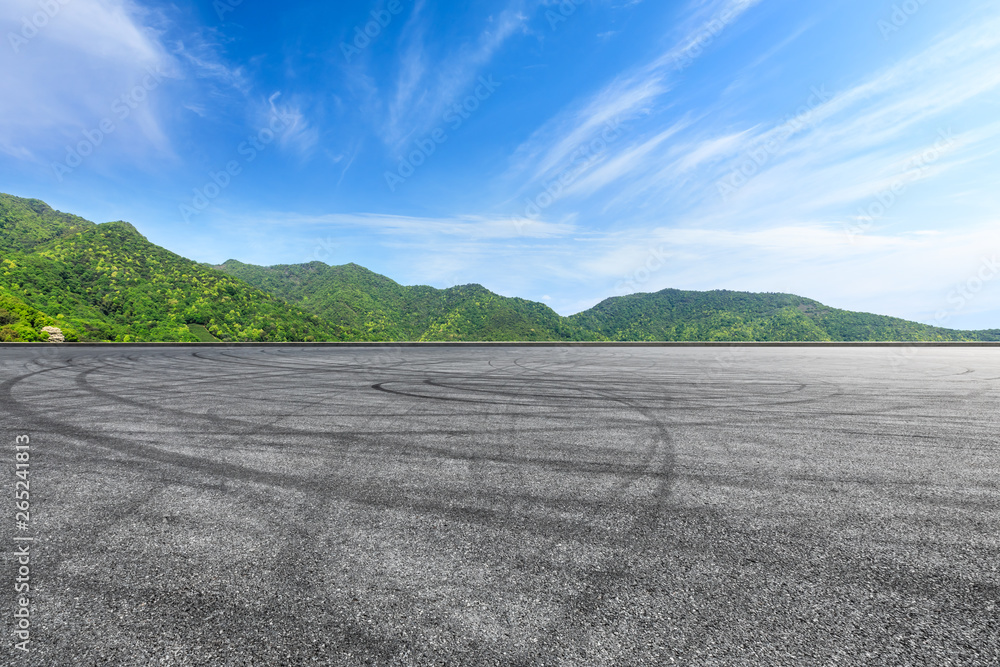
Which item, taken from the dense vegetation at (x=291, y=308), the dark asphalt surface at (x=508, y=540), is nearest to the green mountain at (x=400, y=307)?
the dense vegetation at (x=291, y=308)

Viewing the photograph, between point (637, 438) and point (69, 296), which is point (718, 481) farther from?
point (69, 296)

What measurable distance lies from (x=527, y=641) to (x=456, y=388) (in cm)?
839

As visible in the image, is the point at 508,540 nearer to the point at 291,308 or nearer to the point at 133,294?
the point at 291,308

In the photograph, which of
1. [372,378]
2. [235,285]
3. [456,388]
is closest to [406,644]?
[456,388]

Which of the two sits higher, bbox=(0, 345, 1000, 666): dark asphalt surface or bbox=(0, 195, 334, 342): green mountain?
bbox=(0, 195, 334, 342): green mountain

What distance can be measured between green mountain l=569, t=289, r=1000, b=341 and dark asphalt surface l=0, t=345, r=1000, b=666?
69.5 m

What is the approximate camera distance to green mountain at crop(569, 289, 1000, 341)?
70.0m

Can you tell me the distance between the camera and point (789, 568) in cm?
265

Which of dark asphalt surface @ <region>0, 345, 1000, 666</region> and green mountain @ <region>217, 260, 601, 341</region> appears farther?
green mountain @ <region>217, 260, 601, 341</region>

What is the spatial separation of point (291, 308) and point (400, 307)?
3461 centimetres

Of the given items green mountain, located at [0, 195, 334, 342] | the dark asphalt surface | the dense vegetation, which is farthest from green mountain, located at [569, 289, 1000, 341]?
the dark asphalt surface

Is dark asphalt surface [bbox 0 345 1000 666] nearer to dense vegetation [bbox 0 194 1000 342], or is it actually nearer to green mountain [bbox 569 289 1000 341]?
dense vegetation [bbox 0 194 1000 342]

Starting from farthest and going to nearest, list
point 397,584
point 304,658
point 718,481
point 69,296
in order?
point 69,296, point 718,481, point 397,584, point 304,658

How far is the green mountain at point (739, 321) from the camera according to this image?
Result: 2756 inches
